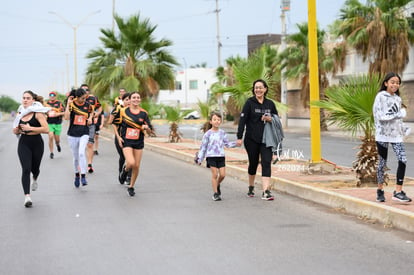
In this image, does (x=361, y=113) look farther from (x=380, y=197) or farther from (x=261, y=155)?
(x=380, y=197)

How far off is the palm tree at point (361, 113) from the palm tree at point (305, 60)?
2461 centimetres

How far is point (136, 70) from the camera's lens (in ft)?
102

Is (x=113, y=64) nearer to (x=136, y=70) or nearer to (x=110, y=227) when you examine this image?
(x=136, y=70)

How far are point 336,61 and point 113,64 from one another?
1211 cm

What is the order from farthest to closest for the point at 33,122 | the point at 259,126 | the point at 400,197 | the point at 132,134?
the point at 132,134 → the point at 259,126 → the point at 33,122 → the point at 400,197

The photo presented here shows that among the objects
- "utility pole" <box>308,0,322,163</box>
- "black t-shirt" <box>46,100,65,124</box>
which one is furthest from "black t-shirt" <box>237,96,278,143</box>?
"black t-shirt" <box>46,100,65,124</box>

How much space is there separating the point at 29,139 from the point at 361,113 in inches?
205

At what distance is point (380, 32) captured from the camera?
29375 mm

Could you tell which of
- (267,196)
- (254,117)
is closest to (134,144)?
(254,117)

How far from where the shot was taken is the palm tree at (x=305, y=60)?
117 feet

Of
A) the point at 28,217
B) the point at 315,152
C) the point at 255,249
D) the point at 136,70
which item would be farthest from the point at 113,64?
the point at 255,249

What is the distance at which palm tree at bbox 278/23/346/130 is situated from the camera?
35.8 meters

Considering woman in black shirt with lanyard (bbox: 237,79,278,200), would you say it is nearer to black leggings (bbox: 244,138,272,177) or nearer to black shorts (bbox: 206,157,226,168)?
black leggings (bbox: 244,138,272,177)

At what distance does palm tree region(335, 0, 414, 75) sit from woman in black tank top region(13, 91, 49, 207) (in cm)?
2199
